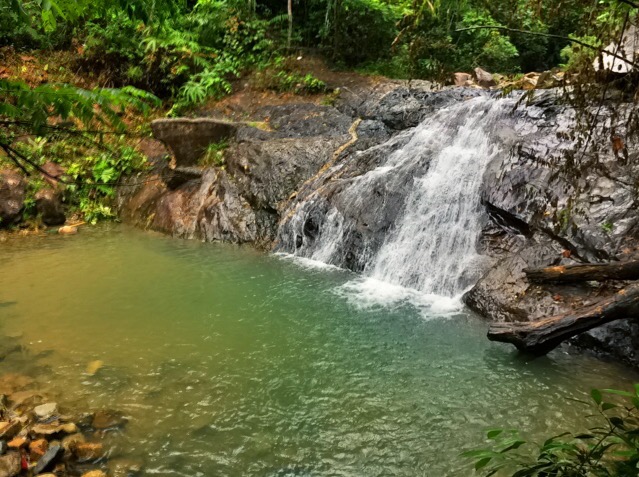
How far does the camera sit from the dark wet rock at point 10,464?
10.1ft

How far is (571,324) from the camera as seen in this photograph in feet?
14.6

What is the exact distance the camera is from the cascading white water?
22.6 ft

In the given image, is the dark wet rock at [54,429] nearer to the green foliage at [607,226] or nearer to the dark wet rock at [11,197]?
the green foliage at [607,226]

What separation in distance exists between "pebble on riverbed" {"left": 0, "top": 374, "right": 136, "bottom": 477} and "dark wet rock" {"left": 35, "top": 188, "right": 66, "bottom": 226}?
712cm

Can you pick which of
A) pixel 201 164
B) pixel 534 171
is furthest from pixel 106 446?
pixel 201 164

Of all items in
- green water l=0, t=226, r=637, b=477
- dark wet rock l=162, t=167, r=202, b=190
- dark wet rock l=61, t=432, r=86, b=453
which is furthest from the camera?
dark wet rock l=162, t=167, r=202, b=190

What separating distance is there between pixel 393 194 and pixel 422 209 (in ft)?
2.07

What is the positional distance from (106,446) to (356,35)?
12507 millimetres

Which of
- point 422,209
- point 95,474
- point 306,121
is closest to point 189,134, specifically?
point 306,121

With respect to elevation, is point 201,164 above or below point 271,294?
above

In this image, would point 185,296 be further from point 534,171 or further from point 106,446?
point 534,171

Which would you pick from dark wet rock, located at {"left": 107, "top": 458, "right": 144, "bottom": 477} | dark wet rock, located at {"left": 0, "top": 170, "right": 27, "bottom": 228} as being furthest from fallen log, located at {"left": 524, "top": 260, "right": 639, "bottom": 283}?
dark wet rock, located at {"left": 0, "top": 170, "right": 27, "bottom": 228}

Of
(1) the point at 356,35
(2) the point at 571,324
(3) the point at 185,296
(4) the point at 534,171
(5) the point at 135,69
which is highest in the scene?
(1) the point at 356,35

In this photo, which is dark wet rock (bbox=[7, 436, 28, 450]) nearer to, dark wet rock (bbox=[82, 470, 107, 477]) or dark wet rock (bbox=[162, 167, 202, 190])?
dark wet rock (bbox=[82, 470, 107, 477])
